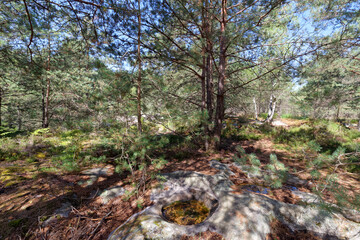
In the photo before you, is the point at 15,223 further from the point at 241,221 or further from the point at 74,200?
the point at 241,221

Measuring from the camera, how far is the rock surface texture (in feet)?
7.00

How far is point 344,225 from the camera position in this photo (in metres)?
2.21

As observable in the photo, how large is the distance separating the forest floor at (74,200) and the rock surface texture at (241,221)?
13cm

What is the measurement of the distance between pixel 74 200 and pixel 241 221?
3.12 meters

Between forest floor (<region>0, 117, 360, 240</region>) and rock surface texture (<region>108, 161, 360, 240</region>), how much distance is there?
0.13 m

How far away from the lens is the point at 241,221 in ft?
7.41

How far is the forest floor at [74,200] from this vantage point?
2.27 m

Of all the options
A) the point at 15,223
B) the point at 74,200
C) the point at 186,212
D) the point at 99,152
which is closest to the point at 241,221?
the point at 186,212

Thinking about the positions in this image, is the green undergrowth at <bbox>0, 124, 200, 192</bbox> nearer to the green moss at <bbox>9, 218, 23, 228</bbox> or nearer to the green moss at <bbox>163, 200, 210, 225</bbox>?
the green moss at <bbox>163, 200, 210, 225</bbox>

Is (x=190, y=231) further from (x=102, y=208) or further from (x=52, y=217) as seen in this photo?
(x=52, y=217)

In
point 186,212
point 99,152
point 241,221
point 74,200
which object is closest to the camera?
point 241,221

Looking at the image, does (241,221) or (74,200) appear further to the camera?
(74,200)

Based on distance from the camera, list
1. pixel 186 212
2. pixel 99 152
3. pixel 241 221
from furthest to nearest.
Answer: pixel 99 152 < pixel 186 212 < pixel 241 221

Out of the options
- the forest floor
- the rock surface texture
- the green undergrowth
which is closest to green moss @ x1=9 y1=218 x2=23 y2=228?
the forest floor
